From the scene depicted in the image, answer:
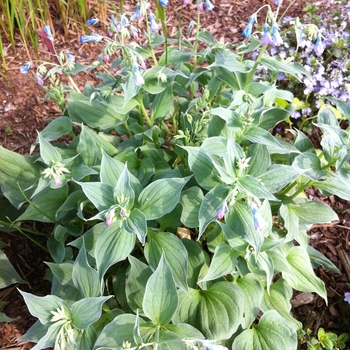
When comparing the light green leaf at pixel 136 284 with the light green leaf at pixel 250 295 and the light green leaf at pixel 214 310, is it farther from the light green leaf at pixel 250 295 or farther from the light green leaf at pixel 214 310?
the light green leaf at pixel 250 295

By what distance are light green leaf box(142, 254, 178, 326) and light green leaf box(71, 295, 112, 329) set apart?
0.23 meters

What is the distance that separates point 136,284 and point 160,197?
531mm

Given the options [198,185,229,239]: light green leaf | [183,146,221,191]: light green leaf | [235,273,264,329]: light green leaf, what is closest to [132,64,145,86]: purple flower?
[183,146,221,191]: light green leaf

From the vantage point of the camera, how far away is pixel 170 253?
6.81 feet

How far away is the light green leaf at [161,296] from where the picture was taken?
1.80m

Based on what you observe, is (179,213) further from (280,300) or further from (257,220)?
(280,300)

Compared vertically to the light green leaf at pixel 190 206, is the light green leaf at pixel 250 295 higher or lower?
lower

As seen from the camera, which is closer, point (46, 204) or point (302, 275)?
point (302, 275)

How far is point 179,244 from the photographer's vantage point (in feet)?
6.75

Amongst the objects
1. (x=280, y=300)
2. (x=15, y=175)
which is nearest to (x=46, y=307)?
(x=15, y=175)

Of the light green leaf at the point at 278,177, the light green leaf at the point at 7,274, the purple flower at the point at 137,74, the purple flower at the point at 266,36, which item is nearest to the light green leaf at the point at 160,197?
the light green leaf at the point at 278,177

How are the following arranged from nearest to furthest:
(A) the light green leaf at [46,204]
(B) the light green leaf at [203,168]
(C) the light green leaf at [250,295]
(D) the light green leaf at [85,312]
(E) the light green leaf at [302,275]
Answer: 1. (D) the light green leaf at [85,312]
2. (B) the light green leaf at [203,168]
3. (C) the light green leaf at [250,295]
4. (E) the light green leaf at [302,275]
5. (A) the light green leaf at [46,204]

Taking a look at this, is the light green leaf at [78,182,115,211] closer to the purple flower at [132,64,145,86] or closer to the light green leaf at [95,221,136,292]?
the light green leaf at [95,221,136,292]

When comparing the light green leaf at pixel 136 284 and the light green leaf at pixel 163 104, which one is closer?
the light green leaf at pixel 136 284
